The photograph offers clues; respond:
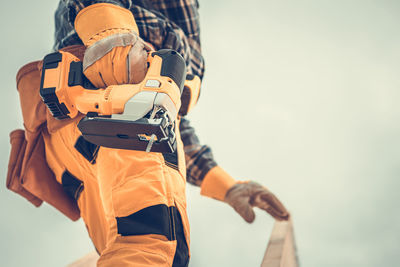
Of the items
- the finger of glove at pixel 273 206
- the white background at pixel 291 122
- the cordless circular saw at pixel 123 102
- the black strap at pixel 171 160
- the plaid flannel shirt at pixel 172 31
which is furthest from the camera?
the finger of glove at pixel 273 206

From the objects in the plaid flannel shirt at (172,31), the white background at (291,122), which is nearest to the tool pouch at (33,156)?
the plaid flannel shirt at (172,31)

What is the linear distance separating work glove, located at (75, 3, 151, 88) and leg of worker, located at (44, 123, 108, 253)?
171 mm

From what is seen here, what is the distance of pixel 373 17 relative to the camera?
1278mm

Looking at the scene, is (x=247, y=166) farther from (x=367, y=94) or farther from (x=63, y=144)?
(x=63, y=144)

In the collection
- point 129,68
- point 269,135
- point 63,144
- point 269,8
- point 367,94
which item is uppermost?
point 269,8

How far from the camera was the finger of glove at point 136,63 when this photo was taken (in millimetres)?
526

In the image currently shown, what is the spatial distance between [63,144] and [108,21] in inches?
12.6

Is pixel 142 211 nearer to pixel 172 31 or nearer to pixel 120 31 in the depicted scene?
pixel 120 31

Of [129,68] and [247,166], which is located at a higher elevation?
[129,68]

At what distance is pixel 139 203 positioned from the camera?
0.50 m

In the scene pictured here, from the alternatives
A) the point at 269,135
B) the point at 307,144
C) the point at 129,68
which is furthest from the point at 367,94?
the point at 129,68

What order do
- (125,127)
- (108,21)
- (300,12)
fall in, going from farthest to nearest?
(300,12), (108,21), (125,127)

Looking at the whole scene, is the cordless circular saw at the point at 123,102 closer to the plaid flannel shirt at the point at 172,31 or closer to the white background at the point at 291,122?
the plaid flannel shirt at the point at 172,31

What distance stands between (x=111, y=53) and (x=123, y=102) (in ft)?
0.40
